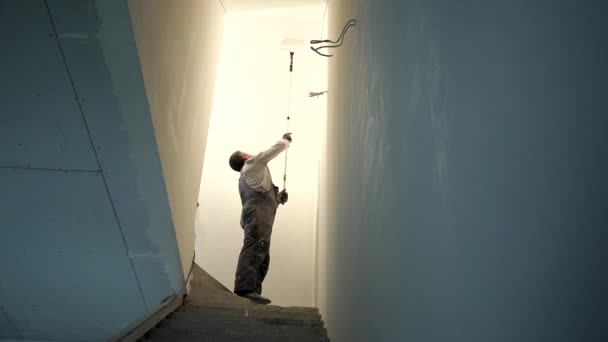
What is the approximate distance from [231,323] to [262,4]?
3.07 meters

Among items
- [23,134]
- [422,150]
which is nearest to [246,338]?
[23,134]

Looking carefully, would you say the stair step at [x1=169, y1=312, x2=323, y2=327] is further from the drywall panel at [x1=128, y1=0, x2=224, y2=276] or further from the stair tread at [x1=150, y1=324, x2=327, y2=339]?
the drywall panel at [x1=128, y1=0, x2=224, y2=276]

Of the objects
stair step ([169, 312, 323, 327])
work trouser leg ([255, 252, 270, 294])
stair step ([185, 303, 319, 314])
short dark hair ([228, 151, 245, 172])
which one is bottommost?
→ stair step ([185, 303, 319, 314])

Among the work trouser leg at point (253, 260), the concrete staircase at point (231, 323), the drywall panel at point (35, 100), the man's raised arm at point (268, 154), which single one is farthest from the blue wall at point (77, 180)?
the man's raised arm at point (268, 154)

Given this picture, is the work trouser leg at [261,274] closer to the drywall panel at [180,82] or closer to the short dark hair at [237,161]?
the drywall panel at [180,82]

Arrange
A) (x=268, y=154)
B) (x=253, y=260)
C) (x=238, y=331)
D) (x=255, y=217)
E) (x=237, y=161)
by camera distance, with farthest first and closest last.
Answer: (x=237, y=161), (x=268, y=154), (x=255, y=217), (x=253, y=260), (x=238, y=331)

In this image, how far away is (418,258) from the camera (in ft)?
3.05

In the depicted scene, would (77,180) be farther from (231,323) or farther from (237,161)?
(237,161)

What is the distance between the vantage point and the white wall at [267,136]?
4414 millimetres

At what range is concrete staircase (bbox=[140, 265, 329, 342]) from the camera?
2238 mm

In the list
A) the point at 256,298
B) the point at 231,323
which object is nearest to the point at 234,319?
the point at 231,323

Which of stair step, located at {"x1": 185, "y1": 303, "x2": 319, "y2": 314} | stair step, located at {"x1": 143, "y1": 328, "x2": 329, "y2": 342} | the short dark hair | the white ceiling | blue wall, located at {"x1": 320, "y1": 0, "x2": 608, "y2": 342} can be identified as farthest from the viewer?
the short dark hair

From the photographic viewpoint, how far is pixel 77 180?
2.19 meters

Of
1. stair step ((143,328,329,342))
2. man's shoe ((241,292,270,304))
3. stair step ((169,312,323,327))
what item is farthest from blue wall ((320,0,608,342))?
man's shoe ((241,292,270,304))
